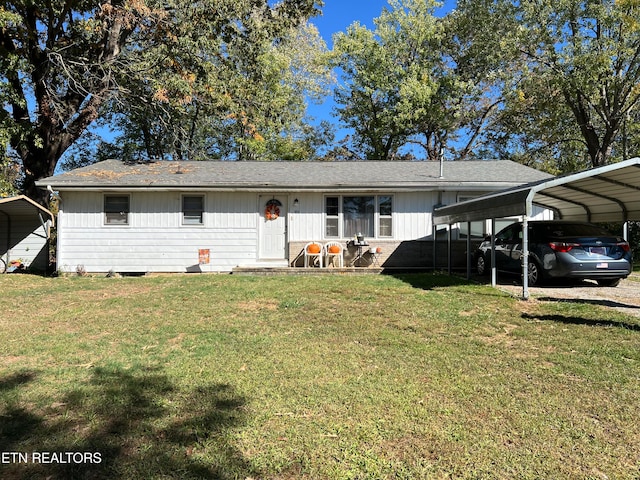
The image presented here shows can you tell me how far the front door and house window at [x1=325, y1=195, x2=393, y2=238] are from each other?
1398 millimetres

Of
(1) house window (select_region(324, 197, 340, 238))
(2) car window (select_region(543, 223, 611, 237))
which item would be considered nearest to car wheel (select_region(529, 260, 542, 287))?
(2) car window (select_region(543, 223, 611, 237))

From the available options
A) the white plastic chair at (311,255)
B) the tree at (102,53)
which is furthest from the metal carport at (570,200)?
the tree at (102,53)

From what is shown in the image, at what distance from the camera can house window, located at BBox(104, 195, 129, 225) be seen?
12.2m

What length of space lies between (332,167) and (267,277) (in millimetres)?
5901

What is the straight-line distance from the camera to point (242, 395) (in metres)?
3.32

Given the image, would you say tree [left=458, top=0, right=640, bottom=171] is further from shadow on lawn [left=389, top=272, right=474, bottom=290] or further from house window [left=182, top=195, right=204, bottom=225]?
house window [left=182, top=195, right=204, bottom=225]

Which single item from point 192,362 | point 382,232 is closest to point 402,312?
point 192,362

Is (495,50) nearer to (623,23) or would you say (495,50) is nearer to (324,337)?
(623,23)

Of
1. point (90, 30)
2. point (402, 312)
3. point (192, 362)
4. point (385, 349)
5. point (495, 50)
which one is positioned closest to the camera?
point (192, 362)

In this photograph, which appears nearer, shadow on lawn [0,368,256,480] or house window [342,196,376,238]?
shadow on lawn [0,368,256,480]

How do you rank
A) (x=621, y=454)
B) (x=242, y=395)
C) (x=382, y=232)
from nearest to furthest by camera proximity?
(x=621, y=454), (x=242, y=395), (x=382, y=232)

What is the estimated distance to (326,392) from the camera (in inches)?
133

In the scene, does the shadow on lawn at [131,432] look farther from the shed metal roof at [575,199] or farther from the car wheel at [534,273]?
the car wheel at [534,273]

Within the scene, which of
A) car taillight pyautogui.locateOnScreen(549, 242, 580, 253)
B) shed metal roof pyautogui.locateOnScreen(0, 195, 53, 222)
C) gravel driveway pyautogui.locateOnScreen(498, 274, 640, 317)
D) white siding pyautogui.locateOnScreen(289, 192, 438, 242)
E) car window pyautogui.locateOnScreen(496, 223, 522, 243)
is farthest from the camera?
white siding pyautogui.locateOnScreen(289, 192, 438, 242)
